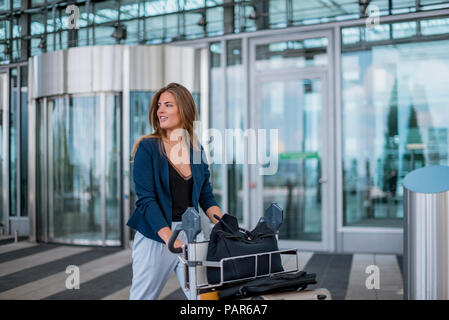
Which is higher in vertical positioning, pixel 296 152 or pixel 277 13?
pixel 277 13

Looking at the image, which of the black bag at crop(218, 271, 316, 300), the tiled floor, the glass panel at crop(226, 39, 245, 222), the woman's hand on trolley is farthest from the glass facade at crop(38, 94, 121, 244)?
the black bag at crop(218, 271, 316, 300)

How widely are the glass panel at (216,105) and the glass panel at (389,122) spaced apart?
1691 millimetres

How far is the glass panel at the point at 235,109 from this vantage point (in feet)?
23.1

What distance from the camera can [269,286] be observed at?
5.30 ft

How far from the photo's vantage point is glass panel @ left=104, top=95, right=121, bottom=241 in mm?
6871

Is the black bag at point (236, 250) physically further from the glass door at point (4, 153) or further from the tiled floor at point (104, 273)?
the glass door at point (4, 153)

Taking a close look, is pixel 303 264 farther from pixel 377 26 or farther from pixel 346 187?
pixel 377 26

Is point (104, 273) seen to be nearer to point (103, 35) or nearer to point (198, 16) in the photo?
point (103, 35)

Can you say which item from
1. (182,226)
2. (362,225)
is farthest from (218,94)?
(182,226)

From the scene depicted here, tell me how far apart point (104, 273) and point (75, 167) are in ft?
7.58

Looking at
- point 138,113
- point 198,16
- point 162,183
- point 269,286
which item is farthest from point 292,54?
point 269,286

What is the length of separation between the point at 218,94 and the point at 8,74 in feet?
14.6

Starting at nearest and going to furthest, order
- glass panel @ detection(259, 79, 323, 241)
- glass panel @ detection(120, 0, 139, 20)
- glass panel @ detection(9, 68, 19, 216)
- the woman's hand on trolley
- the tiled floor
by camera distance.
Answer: the woman's hand on trolley < the tiled floor < glass panel @ detection(9, 68, 19, 216) < glass panel @ detection(259, 79, 323, 241) < glass panel @ detection(120, 0, 139, 20)

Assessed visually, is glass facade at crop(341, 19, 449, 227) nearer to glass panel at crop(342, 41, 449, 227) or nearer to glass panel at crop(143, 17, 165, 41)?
glass panel at crop(342, 41, 449, 227)
